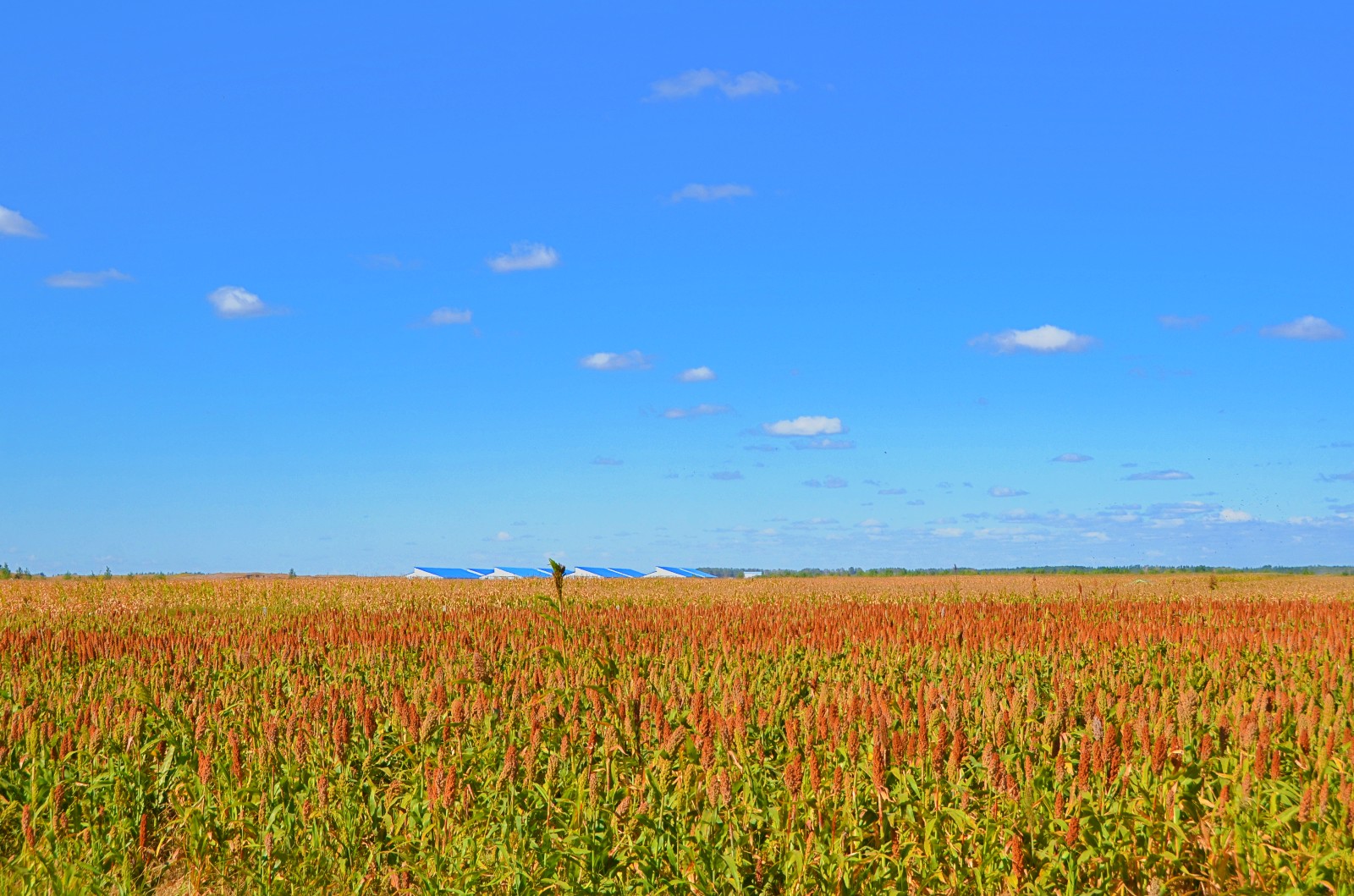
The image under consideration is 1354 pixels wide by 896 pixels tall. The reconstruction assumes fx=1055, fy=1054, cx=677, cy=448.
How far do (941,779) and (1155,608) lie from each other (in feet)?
51.2

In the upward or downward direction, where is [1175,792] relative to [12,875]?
upward

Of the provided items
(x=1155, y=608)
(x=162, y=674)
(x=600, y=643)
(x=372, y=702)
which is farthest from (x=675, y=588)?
(x=372, y=702)

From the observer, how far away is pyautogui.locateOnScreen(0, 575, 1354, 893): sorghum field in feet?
13.3

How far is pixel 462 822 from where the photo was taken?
14.9 feet

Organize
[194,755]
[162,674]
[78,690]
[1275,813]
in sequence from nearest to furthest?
[1275,813], [194,755], [78,690], [162,674]

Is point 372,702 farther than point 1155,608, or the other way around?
point 1155,608

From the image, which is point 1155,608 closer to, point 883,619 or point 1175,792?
point 883,619

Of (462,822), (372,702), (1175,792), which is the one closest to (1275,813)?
(1175,792)

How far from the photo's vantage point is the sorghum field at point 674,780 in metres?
4.04

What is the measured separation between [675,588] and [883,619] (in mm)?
14001

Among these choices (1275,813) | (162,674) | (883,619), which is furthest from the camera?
(883,619)

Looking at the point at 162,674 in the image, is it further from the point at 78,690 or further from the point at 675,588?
the point at 675,588

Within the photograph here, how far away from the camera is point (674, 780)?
16.1 feet

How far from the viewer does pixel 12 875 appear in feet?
14.3
